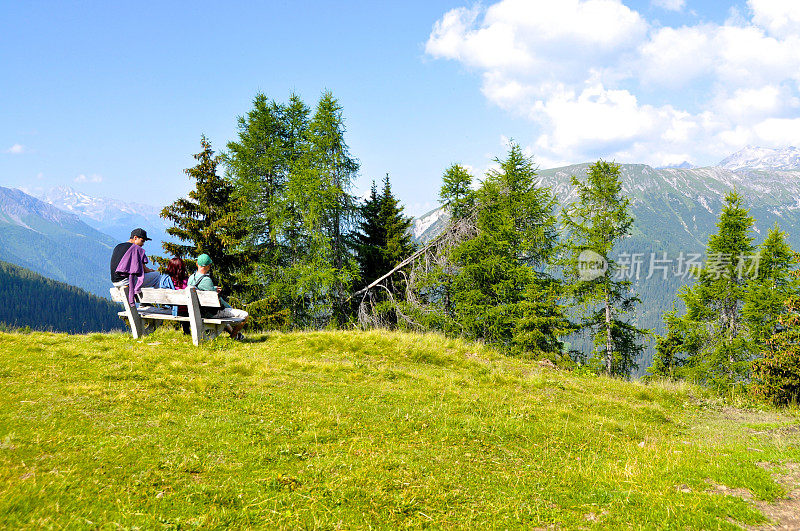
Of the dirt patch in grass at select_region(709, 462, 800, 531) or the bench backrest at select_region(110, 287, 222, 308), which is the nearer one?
the dirt patch in grass at select_region(709, 462, 800, 531)

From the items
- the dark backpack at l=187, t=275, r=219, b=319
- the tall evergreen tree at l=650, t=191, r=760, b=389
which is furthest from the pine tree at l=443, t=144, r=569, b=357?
the dark backpack at l=187, t=275, r=219, b=319

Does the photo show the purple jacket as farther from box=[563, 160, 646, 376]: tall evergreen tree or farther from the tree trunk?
the tree trunk

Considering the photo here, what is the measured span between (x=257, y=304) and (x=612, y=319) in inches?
911

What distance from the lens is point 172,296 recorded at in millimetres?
11266

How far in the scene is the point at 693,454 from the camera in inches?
259

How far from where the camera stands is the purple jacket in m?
11.5

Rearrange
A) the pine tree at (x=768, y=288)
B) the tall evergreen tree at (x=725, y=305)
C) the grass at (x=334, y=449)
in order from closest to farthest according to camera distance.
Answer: the grass at (x=334, y=449)
the pine tree at (x=768, y=288)
the tall evergreen tree at (x=725, y=305)

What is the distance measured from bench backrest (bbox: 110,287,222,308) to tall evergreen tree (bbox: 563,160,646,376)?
2274 cm

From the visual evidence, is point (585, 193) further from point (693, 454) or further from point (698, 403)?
point (693, 454)

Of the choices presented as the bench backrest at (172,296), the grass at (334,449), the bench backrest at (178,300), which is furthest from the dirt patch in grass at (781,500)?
the bench backrest at (178,300)

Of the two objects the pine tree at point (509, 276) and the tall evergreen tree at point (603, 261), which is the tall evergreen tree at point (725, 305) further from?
the pine tree at point (509, 276)

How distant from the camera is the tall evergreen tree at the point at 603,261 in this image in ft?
94.3

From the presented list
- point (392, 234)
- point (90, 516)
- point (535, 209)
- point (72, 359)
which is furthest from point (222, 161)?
point (90, 516)

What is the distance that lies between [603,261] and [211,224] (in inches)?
968
